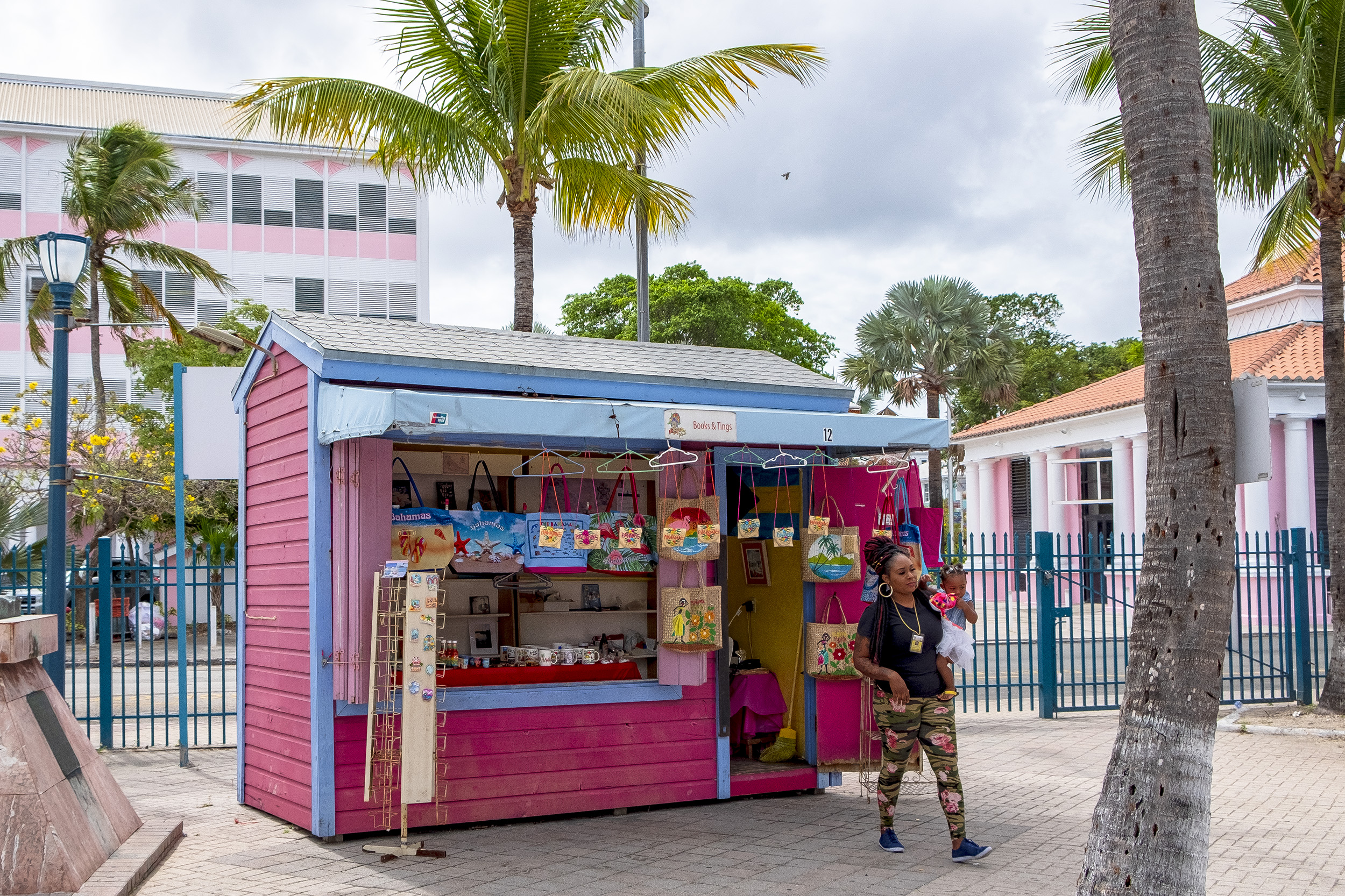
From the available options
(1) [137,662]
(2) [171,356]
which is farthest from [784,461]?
(2) [171,356]

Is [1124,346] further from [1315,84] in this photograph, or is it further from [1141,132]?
[1141,132]

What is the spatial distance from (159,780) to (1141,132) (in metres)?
8.70

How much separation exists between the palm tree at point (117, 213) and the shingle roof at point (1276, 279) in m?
21.9

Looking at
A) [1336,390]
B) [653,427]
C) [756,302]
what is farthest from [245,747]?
[756,302]

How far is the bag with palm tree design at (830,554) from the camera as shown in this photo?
7.90m

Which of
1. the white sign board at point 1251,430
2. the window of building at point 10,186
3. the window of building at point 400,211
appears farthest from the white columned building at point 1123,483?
the window of building at point 10,186

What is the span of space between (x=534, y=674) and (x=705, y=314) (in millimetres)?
32485

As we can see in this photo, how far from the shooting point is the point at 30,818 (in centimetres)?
548

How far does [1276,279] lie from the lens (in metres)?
26.5

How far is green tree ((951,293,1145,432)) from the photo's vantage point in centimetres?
4731

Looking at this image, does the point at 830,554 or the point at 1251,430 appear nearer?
the point at 1251,430

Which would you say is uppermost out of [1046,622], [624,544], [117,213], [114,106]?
[114,106]

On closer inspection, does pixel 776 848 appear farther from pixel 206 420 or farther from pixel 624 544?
pixel 206 420

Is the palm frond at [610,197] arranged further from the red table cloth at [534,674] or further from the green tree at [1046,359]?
the green tree at [1046,359]
